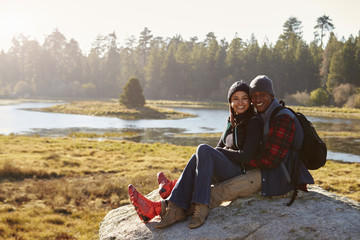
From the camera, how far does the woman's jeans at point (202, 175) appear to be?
4160mm

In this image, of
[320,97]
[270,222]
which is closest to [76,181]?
[270,222]

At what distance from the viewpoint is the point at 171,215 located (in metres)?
4.23

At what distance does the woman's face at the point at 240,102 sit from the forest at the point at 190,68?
199 ft

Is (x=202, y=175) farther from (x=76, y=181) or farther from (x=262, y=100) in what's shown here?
(x=76, y=181)

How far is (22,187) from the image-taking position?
10328 millimetres

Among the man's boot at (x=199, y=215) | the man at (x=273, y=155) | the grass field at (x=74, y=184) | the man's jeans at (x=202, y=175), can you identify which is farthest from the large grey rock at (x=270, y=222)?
the grass field at (x=74, y=184)

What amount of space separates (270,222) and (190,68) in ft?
298

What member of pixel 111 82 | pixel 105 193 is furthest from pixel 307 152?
pixel 111 82

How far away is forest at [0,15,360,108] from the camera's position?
216ft

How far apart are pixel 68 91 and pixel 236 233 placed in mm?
103577

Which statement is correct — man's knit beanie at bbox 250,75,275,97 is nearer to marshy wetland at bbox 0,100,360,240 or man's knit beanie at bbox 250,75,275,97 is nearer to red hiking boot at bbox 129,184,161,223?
red hiking boot at bbox 129,184,161,223

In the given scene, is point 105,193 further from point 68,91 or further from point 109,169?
point 68,91

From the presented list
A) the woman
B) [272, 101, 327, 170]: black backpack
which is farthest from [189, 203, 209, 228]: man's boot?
[272, 101, 327, 170]: black backpack

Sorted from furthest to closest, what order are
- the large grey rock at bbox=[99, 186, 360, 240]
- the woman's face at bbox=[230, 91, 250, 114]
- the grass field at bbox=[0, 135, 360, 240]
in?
the grass field at bbox=[0, 135, 360, 240], the woman's face at bbox=[230, 91, 250, 114], the large grey rock at bbox=[99, 186, 360, 240]
